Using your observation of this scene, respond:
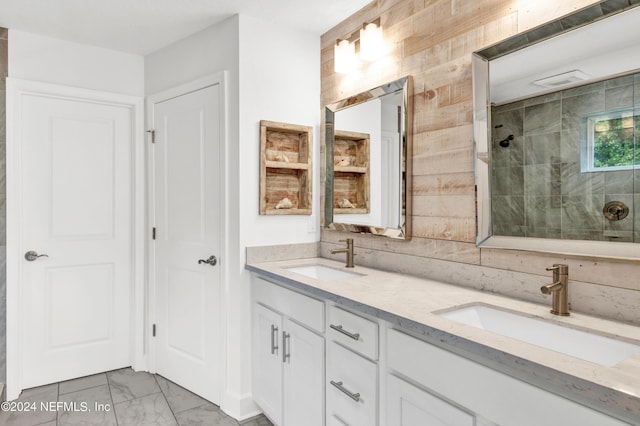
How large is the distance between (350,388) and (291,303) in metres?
0.54

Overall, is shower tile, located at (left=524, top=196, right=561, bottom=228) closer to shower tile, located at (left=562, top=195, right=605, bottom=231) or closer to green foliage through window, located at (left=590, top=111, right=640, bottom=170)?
shower tile, located at (left=562, top=195, right=605, bottom=231)

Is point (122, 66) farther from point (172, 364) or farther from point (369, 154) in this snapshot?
point (172, 364)

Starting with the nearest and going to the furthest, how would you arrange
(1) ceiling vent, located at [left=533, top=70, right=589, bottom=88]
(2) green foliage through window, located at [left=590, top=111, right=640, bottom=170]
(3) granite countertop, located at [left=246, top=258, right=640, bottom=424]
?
(3) granite countertop, located at [left=246, top=258, right=640, bottom=424], (2) green foliage through window, located at [left=590, top=111, right=640, bottom=170], (1) ceiling vent, located at [left=533, top=70, right=589, bottom=88]

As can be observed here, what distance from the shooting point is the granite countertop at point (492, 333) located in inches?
33.8

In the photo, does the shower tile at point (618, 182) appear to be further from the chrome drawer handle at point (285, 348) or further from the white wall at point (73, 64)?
the white wall at point (73, 64)

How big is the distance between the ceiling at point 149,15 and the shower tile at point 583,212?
5.22ft

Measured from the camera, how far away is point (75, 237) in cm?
286

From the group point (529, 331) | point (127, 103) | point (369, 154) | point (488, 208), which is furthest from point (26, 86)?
point (529, 331)

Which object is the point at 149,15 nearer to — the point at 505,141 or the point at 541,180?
the point at 505,141

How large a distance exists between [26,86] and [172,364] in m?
2.12

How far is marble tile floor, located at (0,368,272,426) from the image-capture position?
7.63ft

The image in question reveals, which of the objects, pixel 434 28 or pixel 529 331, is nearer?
pixel 529 331

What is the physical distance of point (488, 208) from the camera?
1.68 meters

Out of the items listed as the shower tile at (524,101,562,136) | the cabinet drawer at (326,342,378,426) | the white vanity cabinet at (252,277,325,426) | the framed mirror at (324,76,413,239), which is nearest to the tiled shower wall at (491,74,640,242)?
the shower tile at (524,101,562,136)
